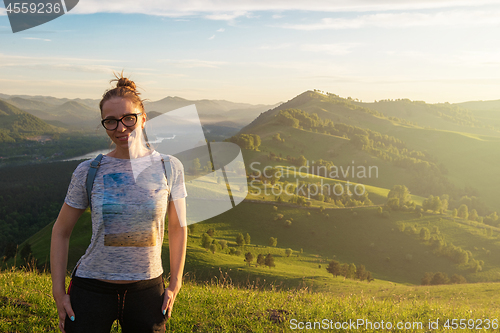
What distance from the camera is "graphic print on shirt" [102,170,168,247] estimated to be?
2369mm

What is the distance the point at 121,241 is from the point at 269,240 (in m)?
76.0

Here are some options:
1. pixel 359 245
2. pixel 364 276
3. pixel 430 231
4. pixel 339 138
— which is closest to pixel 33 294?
pixel 364 276

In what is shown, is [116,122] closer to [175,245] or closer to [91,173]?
[91,173]

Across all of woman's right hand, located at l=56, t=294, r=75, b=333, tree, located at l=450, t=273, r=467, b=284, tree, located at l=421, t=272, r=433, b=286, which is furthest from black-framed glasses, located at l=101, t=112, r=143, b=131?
tree, located at l=450, t=273, r=467, b=284

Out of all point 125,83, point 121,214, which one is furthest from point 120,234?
point 125,83

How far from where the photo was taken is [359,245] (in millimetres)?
80875

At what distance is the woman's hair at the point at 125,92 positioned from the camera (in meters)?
2.55

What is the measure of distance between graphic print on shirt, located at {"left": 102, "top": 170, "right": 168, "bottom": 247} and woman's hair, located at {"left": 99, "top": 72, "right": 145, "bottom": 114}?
1.97ft

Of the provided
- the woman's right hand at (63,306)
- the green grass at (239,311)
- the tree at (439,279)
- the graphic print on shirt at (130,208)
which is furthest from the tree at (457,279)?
the woman's right hand at (63,306)

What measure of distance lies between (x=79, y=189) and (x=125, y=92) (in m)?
0.82

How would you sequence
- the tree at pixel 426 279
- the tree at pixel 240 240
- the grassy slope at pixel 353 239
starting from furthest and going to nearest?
the grassy slope at pixel 353 239
the tree at pixel 240 240
the tree at pixel 426 279

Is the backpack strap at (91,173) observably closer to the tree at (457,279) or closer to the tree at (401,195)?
the tree at (457,279)

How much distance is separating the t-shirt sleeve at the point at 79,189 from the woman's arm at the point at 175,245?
0.64 metres

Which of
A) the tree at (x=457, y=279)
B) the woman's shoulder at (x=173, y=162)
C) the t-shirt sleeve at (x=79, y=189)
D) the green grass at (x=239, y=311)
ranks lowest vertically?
the tree at (x=457, y=279)
